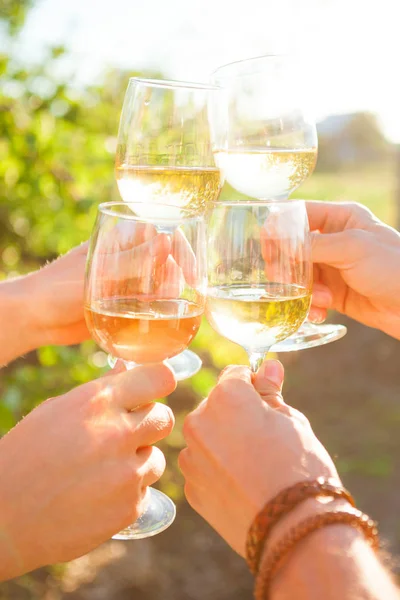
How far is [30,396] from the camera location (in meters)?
3.38

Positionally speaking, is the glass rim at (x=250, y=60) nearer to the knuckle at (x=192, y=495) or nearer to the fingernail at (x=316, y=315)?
the fingernail at (x=316, y=315)

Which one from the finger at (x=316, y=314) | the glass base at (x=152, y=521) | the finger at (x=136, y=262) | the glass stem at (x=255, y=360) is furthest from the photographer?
the finger at (x=316, y=314)

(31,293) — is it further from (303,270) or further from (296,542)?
(296,542)

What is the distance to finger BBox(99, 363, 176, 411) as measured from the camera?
1588 mm

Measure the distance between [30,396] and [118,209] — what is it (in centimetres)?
175

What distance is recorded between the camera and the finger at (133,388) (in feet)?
5.21

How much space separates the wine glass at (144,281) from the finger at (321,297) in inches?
37.9

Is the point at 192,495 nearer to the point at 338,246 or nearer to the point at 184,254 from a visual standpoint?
the point at 184,254

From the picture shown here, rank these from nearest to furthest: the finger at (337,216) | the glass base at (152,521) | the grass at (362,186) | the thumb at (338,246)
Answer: the glass base at (152,521), the thumb at (338,246), the finger at (337,216), the grass at (362,186)

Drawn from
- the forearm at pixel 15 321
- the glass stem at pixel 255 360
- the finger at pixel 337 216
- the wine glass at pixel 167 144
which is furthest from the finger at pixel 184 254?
the finger at pixel 337 216

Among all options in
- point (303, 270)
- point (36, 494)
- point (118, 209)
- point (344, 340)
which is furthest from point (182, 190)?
point (344, 340)

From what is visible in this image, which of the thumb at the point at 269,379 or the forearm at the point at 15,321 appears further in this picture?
the forearm at the point at 15,321

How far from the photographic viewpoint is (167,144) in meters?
2.18

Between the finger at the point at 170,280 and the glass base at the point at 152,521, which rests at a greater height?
the finger at the point at 170,280
